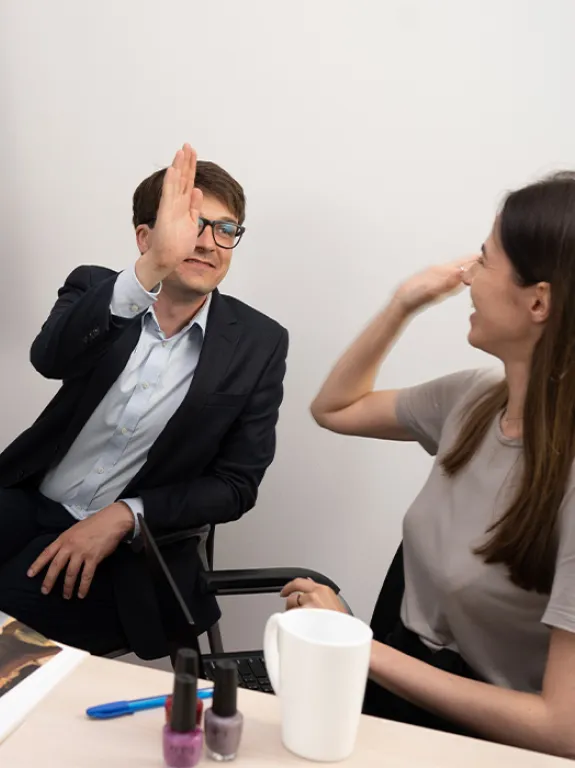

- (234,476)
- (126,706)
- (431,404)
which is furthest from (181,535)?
(126,706)

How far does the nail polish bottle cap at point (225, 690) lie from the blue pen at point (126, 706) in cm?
5

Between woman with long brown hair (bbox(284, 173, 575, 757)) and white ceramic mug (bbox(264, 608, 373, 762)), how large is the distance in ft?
0.80

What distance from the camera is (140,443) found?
1704 mm

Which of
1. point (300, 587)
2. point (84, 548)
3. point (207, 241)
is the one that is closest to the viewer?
point (300, 587)

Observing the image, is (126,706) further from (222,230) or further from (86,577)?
(222,230)

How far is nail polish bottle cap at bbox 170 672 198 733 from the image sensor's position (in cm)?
68

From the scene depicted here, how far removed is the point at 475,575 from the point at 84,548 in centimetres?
83

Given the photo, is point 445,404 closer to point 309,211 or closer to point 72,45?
point 309,211

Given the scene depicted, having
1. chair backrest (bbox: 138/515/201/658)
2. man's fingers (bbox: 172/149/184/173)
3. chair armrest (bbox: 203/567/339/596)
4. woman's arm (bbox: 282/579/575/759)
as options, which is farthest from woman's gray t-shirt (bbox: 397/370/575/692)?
man's fingers (bbox: 172/149/184/173)

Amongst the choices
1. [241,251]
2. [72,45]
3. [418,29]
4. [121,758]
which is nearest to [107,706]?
[121,758]

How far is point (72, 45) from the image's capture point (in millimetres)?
1999

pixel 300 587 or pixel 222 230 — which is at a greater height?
pixel 222 230

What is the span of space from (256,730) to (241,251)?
4.56 ft

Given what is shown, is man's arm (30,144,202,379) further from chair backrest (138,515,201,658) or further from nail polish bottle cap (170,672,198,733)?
nail polish bottle cap (170,672,198,733)
